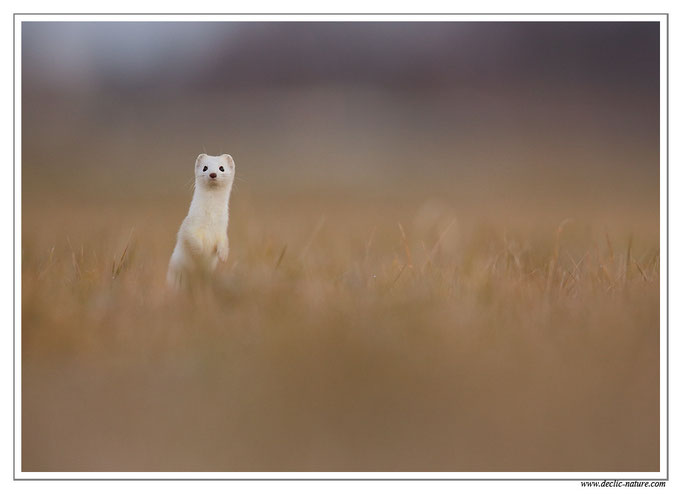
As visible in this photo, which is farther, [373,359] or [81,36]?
[81,36]

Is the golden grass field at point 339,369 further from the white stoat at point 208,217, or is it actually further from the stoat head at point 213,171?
the stoat head at point 213,171

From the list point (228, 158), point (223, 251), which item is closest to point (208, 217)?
point (223, 251)

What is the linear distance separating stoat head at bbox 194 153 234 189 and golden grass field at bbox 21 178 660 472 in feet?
1.61

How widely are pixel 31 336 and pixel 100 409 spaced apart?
1.42ft

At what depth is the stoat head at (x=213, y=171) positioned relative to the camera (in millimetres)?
2576

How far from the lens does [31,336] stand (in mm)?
1973

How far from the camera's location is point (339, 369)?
1.75 metres

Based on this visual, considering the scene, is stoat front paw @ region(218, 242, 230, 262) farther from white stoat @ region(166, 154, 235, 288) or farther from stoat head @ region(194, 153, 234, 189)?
stoat head @ region(194, 153, 234, 189)

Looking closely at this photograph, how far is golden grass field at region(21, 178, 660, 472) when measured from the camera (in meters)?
1.69

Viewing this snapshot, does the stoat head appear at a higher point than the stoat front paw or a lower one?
higher

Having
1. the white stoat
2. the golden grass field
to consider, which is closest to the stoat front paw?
the white stoat

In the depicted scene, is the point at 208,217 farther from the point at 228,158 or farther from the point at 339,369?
the point at 339,369
